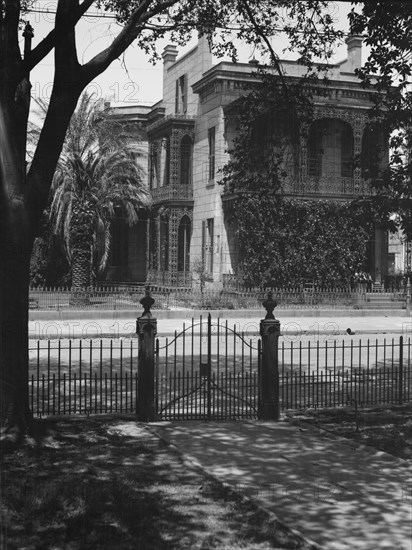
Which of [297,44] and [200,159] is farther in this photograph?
[200,159]

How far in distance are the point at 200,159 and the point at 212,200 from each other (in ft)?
8.52

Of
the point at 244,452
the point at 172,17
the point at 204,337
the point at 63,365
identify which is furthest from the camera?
the point at 204,337

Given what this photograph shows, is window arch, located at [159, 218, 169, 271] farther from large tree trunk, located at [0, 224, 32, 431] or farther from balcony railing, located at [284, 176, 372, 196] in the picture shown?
large tree trunk, located at [0, 224, 32, 431]

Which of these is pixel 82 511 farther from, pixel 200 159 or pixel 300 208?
pixel 200 159

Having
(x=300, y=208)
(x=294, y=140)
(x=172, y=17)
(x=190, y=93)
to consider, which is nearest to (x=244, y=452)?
(x=294, y=140)

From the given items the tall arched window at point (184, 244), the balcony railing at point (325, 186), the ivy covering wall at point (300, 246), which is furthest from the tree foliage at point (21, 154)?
the tall arched window at point (184, 244)

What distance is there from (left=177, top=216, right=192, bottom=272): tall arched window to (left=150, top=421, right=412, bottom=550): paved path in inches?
1037

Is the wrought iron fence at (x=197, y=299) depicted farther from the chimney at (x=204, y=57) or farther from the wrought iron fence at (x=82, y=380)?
the chimney at (x=204, y=57)

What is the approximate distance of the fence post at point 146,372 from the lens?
29.9ft

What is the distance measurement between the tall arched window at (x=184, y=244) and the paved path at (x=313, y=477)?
86.4ft

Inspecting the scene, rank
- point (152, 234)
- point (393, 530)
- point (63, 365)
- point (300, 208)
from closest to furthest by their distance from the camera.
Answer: point (393, 530), point (63, 365), point (300, 208), point (152, 234)

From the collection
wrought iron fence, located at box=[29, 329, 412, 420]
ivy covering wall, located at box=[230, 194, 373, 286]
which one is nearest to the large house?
ivy covering wall, located at box=[230, 194, 373, 286]

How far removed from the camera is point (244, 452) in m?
7.72

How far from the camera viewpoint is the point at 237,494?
618 cm
